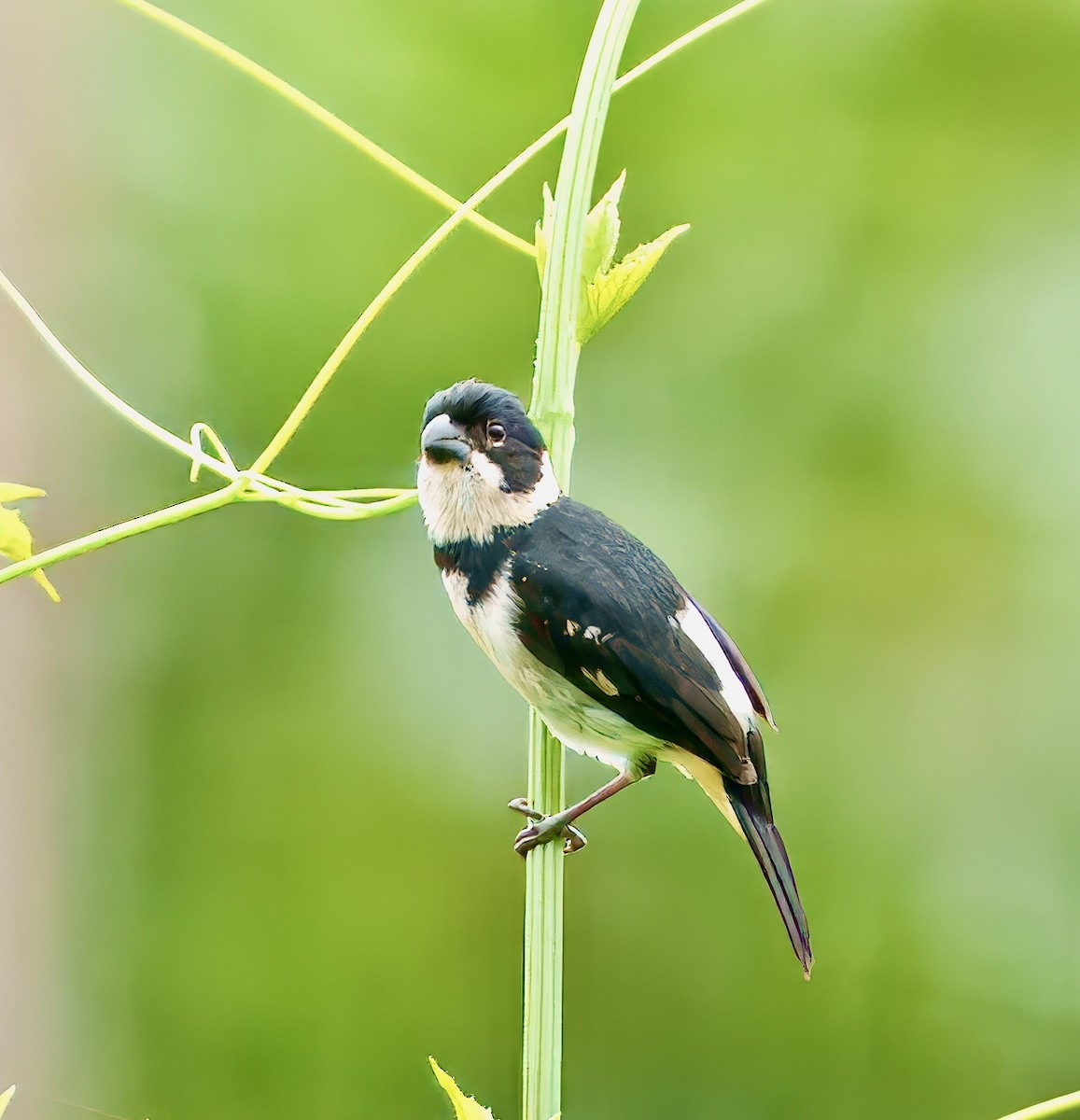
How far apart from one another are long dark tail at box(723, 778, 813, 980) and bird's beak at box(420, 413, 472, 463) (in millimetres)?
204

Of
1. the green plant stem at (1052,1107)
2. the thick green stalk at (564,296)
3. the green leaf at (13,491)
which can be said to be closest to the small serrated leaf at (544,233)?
the thick green stalk at (564,296)

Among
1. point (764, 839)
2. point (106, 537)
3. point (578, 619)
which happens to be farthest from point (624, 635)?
point (106, 537)

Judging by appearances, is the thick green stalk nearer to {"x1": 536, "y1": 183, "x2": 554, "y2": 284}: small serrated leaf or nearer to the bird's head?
{"x1": 536, "y1": 183, "x2": 554, "y2": 284}: small serrated leaf

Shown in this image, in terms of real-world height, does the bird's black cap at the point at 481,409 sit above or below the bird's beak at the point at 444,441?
above

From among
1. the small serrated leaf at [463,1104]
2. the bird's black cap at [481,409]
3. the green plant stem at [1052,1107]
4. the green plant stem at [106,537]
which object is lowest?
the small serrated leaf at [463,1104]

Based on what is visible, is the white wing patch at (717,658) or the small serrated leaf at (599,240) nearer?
the small serrated leaf at (599,240)

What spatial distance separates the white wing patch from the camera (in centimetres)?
65

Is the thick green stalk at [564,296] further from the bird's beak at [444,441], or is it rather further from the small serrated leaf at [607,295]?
the bird's beak at [444,441]

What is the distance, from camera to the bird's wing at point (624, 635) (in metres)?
0.62

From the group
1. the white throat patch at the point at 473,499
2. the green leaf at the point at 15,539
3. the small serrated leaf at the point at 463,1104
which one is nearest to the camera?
the small serrated leaf at the point at 463,1104

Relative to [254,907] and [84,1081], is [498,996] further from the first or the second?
[84,1081]

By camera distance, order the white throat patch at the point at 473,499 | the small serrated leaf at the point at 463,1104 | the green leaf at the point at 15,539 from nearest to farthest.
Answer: the small serrated leaf at the point at 463,1104 < the green leaf at the point at 15,539 < the white throat patch at the point at 473,499

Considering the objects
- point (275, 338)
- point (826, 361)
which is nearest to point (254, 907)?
point (275, 338)

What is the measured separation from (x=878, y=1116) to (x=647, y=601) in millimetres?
1117
